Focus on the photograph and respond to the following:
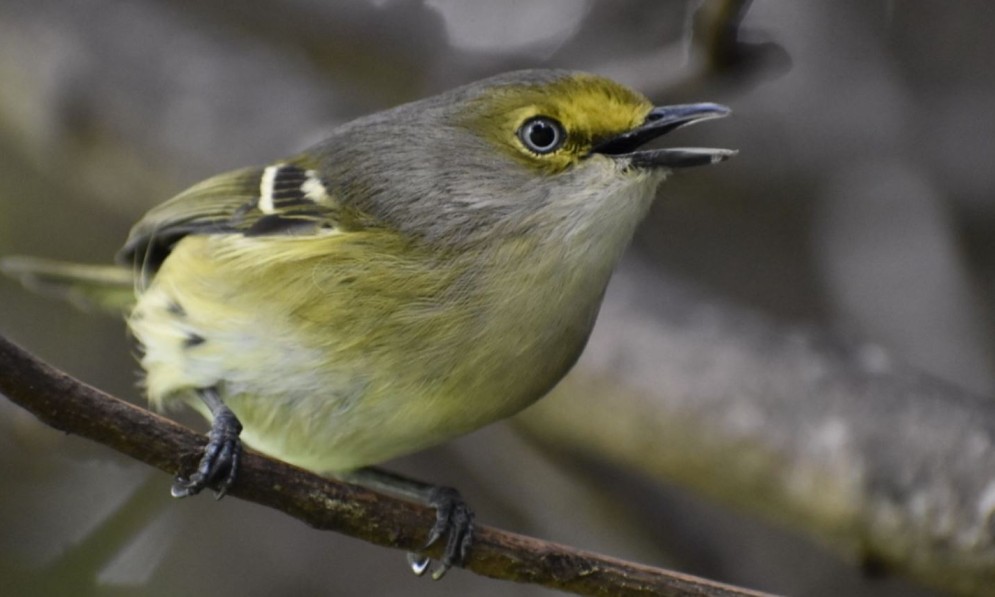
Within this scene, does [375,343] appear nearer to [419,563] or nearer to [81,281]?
[419,563]

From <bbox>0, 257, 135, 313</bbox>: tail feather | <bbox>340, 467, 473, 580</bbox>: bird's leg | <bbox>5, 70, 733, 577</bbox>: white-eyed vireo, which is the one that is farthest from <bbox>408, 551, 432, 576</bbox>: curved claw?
<bbox>0, 257, 135, 313</bbox>: tail feather

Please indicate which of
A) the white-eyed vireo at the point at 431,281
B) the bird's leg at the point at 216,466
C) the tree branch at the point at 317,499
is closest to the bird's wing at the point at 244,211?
the white-eyed vireo at the point at 431,281

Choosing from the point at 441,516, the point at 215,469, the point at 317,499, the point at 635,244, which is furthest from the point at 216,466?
the point at 635,244

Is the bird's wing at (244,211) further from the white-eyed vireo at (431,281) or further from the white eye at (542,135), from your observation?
the white eye at (542,135)

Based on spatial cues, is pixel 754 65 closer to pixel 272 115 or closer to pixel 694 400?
pixel 694 400

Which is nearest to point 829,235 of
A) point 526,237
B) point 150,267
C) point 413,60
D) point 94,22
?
point 413,60

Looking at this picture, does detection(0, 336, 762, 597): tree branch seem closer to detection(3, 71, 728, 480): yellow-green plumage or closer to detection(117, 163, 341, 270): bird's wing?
detection(3, 71, 728, 480): yellow-green plumage
